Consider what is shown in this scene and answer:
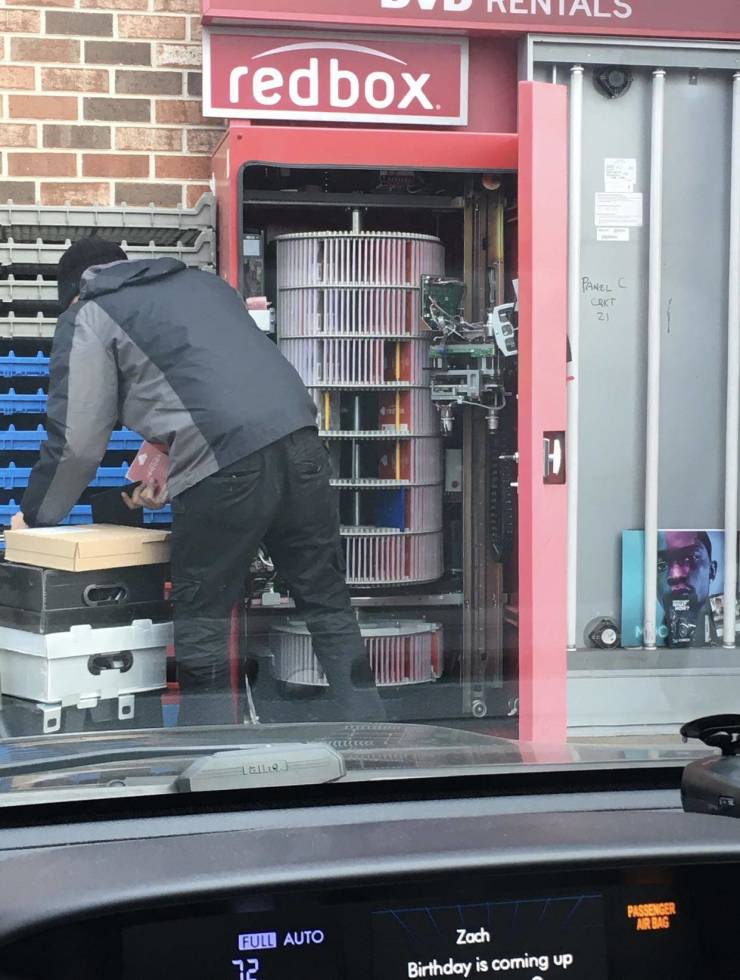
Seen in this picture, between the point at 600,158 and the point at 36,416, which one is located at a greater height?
the point at 600,158

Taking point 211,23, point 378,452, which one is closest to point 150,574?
point 378,452

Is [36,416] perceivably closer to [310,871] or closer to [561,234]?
[561,234]

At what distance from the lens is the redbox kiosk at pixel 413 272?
175 inches

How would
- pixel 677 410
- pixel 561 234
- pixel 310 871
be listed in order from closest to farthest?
pixel 310 871
pixel 561 234
pixel 677 410

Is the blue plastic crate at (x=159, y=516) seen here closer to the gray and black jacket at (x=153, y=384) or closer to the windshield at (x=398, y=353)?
the windshield at (x=398, y=353)

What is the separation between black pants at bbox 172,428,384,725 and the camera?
394 cm

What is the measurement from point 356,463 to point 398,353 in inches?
17.5

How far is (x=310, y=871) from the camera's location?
4.42 ft

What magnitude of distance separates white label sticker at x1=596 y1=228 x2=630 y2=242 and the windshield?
0.03m

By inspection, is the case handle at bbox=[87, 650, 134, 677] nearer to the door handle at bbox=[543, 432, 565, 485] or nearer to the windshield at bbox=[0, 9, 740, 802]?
the windshield at bbox=[0, 9, 740, 802]

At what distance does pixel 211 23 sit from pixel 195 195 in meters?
0.67

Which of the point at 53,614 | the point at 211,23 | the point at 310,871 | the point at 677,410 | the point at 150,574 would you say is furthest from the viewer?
the point at 677,410

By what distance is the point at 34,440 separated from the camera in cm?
443

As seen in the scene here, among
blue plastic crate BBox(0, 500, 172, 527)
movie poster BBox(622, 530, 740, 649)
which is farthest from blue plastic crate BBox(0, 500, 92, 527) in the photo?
movie poster BBox(622, 530, 740, 649)
